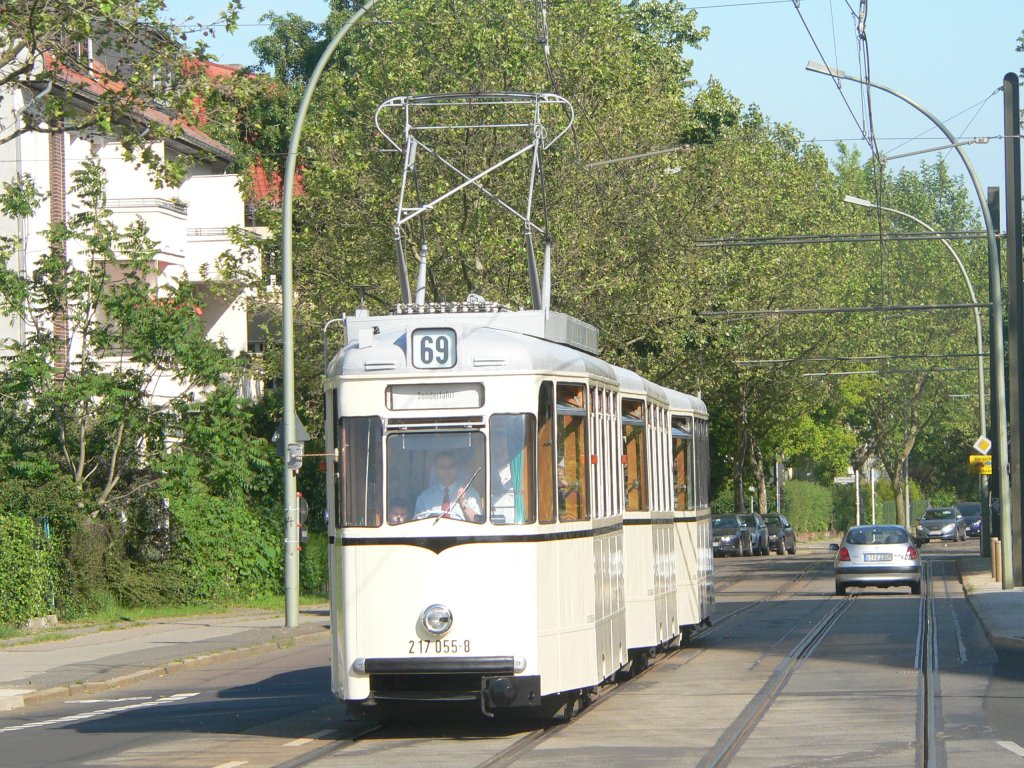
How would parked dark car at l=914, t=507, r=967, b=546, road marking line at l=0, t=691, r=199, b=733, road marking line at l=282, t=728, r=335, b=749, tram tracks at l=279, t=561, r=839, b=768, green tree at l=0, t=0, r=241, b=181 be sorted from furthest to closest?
parked dark car at l=914, t=507, r=967, b=546
green tree at l=0, t=0, r=241, b=181
road marking line at l=0, t=691, r=199, b=733
road marking line at l=282, t=728, r=335, b=749
tram tracks at l=279, t=561, r=839, b=768

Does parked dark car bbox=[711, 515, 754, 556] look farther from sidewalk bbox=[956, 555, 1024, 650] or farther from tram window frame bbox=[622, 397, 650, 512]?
tram window frame bbox=[622, 397, 650, 512]

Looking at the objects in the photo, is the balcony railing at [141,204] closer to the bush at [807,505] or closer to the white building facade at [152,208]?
the white building facade at [152,208]

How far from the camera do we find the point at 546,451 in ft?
42.1

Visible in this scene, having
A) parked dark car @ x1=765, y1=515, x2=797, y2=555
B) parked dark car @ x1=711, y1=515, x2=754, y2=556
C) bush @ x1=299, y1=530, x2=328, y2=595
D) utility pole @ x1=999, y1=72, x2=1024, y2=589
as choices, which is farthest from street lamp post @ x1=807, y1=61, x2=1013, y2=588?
parked dark car @ x1=765, y1=515, x2=797, y2=555

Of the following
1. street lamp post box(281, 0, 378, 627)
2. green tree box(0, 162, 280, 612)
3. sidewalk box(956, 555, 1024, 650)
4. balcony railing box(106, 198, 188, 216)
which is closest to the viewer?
sidewalk box(956, 555, 1024, 650)

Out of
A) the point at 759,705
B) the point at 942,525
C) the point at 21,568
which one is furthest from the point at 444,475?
the point at 942,525

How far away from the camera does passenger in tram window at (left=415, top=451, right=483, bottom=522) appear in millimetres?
12461

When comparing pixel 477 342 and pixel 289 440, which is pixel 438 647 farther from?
pixel 289 440

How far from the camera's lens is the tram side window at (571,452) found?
13.1 meters

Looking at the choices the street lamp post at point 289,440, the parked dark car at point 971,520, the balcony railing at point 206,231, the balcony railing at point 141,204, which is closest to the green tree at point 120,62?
the street lamp post at point 289,440

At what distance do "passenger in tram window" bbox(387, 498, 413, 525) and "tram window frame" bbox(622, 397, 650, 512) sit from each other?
4.07 metres

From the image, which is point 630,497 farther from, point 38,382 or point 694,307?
point 694,307

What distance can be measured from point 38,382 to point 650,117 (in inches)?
606

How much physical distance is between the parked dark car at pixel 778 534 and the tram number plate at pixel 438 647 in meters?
49.4
